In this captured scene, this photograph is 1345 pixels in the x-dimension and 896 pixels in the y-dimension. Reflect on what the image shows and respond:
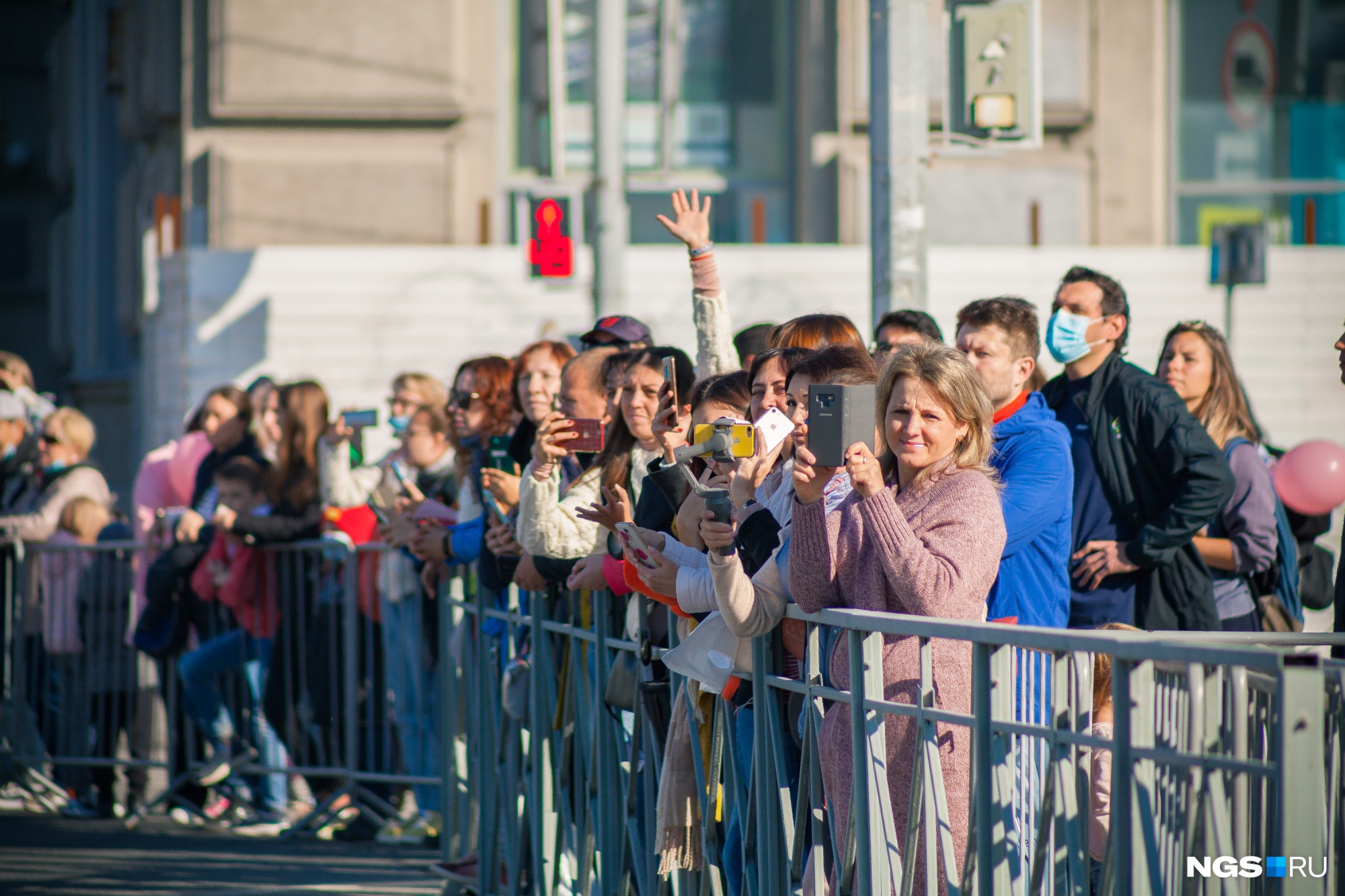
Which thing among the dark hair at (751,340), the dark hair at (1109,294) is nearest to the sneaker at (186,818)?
the dark hair at (751,340)

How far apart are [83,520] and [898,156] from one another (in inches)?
210

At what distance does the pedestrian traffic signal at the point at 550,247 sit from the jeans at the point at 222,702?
9.05 feet

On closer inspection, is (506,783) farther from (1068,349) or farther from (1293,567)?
(1293,567)

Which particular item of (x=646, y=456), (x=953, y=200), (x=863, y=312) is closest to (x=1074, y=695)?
(x=646, y=456)

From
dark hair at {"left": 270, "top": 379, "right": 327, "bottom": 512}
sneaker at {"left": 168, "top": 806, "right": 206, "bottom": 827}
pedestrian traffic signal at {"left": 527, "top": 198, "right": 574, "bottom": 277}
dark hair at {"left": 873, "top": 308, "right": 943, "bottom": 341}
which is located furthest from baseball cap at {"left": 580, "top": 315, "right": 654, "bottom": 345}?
sneaker at {"left": 168, "top": 806, "right": 206, "bottom": 827}

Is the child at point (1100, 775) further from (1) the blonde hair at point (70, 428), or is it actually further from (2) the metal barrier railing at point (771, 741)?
(1) the blonde hair at point (70, 428)

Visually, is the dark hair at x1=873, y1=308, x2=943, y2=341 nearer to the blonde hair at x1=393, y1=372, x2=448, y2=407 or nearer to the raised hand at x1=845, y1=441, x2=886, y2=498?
the raised hand at x1=845, y1=441, x2=886, y2=498

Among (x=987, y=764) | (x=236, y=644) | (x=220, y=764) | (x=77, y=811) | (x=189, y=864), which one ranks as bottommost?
(x=77, y=811)

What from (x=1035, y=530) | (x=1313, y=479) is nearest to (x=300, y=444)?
(x=1313, y=479)

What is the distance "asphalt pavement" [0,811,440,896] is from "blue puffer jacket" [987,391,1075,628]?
3.37 m

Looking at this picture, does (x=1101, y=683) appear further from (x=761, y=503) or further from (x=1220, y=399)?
(x=1220, y=399)

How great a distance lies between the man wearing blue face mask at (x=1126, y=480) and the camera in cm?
563

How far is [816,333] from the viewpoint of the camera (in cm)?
511

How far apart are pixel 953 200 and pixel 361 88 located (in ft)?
17.6
